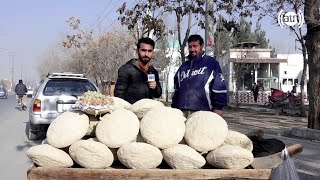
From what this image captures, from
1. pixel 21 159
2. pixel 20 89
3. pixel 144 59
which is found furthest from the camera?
pixel 20 89

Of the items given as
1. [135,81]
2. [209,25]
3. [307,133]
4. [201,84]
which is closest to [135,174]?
[201,84]

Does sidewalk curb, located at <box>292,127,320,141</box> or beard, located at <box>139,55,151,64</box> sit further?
sidewalk curb, located at <box>292,127,320,141</box>

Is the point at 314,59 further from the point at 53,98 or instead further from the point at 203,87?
the point at 203,87

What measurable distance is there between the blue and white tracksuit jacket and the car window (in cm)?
675

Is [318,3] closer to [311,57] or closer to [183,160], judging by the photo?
[311,57]

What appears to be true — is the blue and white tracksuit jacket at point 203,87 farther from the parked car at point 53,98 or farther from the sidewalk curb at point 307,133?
the sidewalk curb at point 307,133

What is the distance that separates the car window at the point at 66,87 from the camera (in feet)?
36.7

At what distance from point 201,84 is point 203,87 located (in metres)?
0.04

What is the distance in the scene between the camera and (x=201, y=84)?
4570mm

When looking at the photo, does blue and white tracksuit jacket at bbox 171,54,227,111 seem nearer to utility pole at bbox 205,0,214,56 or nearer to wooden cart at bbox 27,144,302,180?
wooden cart at bbox 27,144,302,180

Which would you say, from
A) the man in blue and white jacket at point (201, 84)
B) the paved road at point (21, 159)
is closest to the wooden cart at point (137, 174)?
the man in blue and white jacket at point (201, 84)

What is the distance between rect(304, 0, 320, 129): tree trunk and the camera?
1134cm

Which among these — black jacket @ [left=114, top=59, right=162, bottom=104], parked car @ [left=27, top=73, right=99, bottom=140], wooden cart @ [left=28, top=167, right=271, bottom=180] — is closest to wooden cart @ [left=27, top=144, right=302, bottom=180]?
wooden cart @ [left=28, top=167, right=271, bottom=180]

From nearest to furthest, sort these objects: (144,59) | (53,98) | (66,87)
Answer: (144,59) → (53,98) → (66,87)
